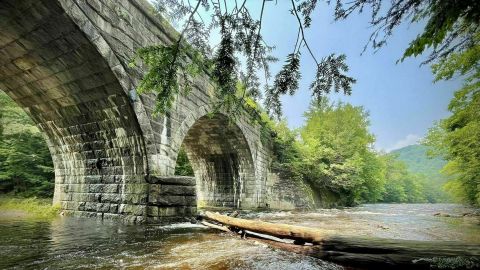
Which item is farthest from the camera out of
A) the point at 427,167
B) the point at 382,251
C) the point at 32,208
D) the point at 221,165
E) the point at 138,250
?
the point at 427,167

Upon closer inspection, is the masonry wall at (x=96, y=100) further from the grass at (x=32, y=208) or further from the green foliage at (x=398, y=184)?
the green foliage at (x=398, y=184)

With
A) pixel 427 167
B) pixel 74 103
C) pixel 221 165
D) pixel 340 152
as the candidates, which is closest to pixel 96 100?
pixel 74 103

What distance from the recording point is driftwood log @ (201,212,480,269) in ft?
8.71

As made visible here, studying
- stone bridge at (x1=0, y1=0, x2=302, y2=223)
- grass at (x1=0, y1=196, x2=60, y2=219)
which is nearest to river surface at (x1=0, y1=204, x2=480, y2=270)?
stone bridge at (x1=0, y1=0, x2=302, y2=223)

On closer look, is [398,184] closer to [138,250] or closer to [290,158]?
[290,158]

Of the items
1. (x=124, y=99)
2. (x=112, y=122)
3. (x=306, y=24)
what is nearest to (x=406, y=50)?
(x=306, y=24)

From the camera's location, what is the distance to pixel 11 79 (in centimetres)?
796

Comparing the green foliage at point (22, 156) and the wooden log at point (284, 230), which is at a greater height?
the green foliage at point (22, 156)

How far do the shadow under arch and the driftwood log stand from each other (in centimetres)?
1093

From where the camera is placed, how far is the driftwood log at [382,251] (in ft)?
8.71

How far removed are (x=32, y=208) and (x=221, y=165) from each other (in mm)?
9118

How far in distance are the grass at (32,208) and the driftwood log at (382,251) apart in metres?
7.96

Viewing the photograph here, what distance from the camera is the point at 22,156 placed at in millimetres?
16938

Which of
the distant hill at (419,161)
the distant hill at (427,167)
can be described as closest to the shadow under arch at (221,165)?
the distant hill at (427,167)
